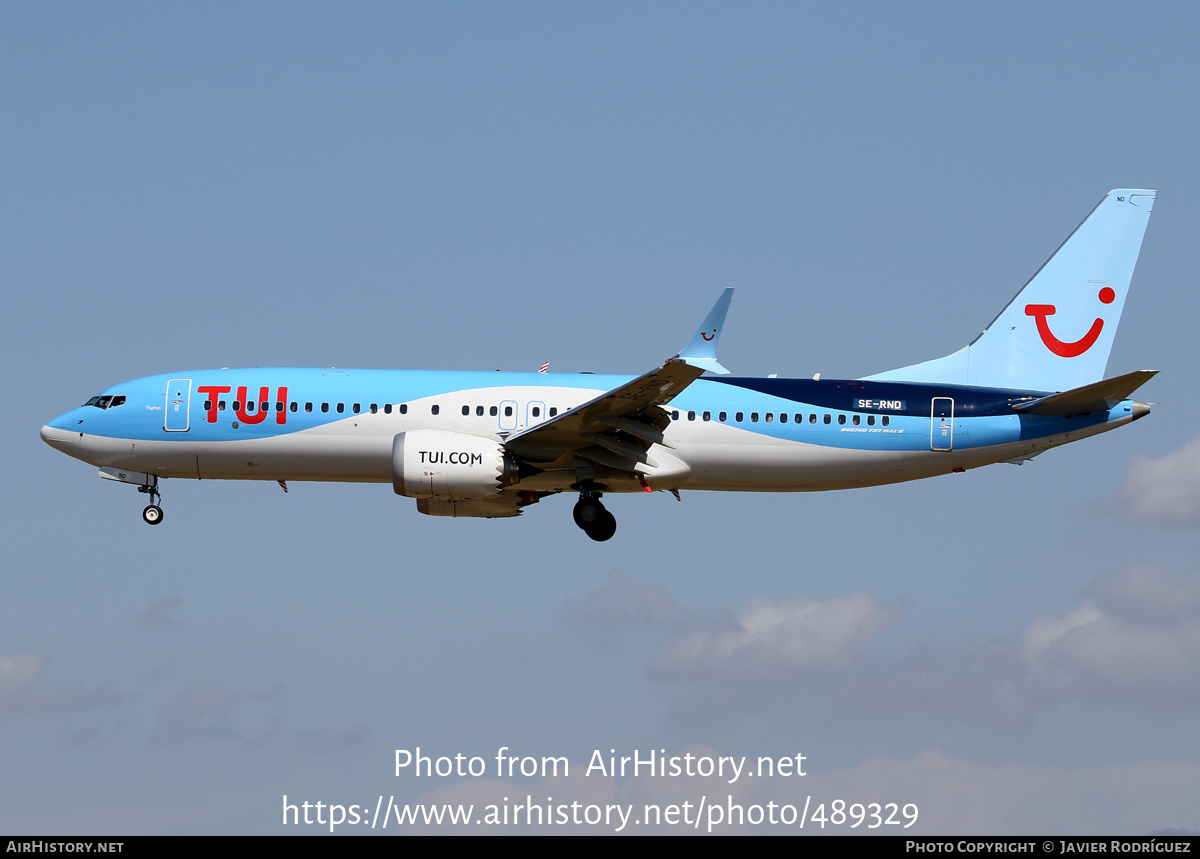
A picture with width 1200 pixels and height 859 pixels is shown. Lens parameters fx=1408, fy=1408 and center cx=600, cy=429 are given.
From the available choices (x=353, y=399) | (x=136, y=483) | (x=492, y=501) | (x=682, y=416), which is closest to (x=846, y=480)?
(x=682, y=416)

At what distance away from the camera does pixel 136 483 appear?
1487 inches

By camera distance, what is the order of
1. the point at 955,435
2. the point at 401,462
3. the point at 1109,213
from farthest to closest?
the point at 1109,213, the point at 955,435, the point at 401,462

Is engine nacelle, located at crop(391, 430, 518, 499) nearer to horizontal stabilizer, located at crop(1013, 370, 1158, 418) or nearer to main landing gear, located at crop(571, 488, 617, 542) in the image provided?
main landing gear, located at crop(571, 488, 617, 542)

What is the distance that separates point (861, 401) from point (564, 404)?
7.81 m

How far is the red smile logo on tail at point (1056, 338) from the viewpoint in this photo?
3991 centimetres

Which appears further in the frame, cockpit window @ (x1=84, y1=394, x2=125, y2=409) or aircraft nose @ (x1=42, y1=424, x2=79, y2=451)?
aircraft nose @ (x1=42, y1=424, x2=79, y2=451)

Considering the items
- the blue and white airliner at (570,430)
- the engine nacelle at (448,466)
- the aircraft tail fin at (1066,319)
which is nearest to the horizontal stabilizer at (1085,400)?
the blue and white airliner at (570,430)

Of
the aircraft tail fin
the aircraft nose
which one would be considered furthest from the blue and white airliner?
the aircraft tail fin

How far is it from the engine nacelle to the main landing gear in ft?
7.59

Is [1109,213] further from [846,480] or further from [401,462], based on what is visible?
[401,462]

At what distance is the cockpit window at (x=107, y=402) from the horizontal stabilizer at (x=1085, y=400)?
23.7m

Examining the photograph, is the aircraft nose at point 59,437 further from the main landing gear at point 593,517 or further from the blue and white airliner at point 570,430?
the main landing gear at point 593,517

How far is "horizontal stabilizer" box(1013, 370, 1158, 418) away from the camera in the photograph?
34.9 metres

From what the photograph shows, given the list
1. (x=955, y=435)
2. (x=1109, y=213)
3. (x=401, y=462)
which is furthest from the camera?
(x=1109, y=213)
